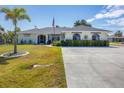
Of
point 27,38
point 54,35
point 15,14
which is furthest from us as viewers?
point 27,38

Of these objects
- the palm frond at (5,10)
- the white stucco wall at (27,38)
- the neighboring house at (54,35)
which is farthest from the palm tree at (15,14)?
the white stucco wall at (27,38)

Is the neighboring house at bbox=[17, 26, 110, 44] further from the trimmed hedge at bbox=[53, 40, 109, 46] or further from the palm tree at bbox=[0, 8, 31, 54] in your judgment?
the palm tree at bbox=[0, 8, 31, 54]

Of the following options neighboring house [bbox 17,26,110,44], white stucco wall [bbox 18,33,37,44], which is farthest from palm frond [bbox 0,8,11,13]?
white stucco wall [bbox 18,33,37,44]

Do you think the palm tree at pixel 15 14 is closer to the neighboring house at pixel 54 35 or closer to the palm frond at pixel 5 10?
the palm frond at pixel 5 10

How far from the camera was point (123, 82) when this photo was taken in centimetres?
738

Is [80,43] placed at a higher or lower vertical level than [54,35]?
lower

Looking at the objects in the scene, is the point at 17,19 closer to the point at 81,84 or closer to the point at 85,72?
the point at 85,72

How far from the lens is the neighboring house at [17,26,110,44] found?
105ft

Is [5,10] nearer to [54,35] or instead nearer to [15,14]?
[15,14]

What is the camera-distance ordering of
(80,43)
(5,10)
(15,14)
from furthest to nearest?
1. (80,43)
2. (15,14)
3. (5,10)

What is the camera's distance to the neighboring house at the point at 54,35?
32.0 metres

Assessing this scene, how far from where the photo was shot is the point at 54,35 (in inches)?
1414

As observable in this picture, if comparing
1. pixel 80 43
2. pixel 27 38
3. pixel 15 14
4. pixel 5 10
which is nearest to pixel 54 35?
pixel 27 38
